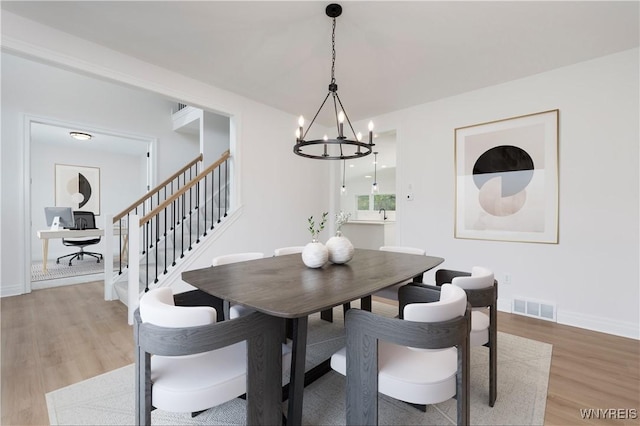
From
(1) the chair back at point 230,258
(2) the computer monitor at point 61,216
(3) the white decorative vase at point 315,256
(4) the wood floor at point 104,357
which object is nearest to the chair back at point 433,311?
(3) the white decorative vase at point 315,256

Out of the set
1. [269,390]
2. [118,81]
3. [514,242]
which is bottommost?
[269,390]

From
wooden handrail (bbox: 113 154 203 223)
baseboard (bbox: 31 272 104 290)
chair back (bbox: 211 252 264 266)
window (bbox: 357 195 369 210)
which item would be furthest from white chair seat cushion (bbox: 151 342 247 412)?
window (bbox: 357 195 369 210)

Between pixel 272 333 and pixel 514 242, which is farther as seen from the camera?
pixel 514 242

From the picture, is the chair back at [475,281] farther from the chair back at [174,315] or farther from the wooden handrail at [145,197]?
the wooden handrail at [145,197]

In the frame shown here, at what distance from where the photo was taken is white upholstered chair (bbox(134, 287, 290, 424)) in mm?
1023

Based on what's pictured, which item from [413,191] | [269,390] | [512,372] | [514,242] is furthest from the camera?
[413,191]

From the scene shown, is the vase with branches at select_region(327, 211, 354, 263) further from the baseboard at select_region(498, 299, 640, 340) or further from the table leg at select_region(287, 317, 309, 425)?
the baseboard at select_region(498, 299, 640, 340)

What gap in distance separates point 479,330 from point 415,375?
2.03 ft

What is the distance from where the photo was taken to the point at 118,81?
8.70ft

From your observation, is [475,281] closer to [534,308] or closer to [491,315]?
[491,315]

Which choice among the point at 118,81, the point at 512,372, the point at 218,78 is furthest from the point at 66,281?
the point at 512,372

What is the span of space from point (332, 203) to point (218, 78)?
2547 mm

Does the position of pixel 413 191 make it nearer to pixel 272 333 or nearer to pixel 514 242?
pixel 514 242

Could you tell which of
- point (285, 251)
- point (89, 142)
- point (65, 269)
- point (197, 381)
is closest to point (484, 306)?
point (197, 381)
